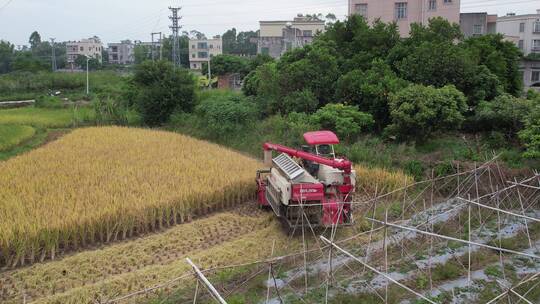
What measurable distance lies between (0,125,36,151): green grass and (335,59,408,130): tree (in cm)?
1164

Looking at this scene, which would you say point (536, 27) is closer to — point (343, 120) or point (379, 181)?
point (343, 120)

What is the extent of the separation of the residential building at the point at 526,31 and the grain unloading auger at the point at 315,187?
33867 mm

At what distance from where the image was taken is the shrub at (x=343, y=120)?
48.0 feet

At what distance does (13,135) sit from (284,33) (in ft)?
117

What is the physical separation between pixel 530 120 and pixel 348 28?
991 centimetres

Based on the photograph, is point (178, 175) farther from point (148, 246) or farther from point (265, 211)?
point (148, 246)

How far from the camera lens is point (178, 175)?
1181 centimetres

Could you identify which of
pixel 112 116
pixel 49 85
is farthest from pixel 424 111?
pixel 49 85

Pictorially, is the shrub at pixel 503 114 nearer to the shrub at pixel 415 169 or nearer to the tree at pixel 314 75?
the shrub at pixel 415 169

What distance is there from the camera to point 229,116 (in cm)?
1834

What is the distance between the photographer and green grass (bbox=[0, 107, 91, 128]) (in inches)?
883

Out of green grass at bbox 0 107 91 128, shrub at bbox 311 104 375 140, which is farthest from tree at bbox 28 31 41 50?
shrub at bbox 311 104 375 140

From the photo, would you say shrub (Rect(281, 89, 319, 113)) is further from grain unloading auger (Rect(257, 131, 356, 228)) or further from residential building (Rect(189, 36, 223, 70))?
residential building (Rect(189, 36, 223, 70))

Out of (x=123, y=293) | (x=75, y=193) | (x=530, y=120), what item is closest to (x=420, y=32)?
(x=530, y=120)
